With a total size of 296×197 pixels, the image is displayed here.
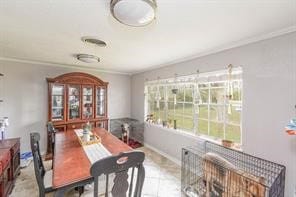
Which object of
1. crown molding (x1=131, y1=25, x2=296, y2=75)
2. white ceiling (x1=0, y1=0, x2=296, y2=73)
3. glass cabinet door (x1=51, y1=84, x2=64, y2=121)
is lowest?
glass cabinet door (x1=51, y1=84, x2=64, y2=121)

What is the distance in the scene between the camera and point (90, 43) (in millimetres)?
2246

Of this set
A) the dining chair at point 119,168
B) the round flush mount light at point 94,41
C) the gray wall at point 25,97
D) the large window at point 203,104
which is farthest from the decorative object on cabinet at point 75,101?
the dining chair at point 119,168

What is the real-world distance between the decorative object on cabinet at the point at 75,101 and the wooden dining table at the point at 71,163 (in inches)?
50.1

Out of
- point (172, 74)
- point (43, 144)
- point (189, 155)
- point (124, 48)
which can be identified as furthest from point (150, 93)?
point (43, 144)

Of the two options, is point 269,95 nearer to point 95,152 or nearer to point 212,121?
point 212,121

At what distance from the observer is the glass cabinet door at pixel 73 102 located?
3.79 meters

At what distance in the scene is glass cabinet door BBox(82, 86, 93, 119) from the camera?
3.98 metres

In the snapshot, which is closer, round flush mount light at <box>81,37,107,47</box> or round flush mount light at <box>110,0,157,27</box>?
round flush mount light at <box>110,0,157,27</box>

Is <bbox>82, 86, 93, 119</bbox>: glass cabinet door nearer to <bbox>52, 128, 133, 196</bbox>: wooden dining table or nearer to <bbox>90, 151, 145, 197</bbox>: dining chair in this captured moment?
<bbox>52, 128, 133, 196</bbox>: wooden dining table

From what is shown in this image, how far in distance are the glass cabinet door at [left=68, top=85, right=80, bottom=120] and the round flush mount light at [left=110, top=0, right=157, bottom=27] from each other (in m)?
3.11

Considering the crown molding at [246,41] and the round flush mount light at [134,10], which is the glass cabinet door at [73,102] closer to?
the crown molding at [246,41]

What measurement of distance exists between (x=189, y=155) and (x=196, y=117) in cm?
95

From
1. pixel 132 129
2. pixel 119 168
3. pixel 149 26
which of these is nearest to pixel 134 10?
pixel 149 26

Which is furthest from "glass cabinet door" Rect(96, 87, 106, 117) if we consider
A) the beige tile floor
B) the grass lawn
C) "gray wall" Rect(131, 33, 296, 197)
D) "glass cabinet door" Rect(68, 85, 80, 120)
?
"gray wall" Rect(131, 33, 296, 197)
